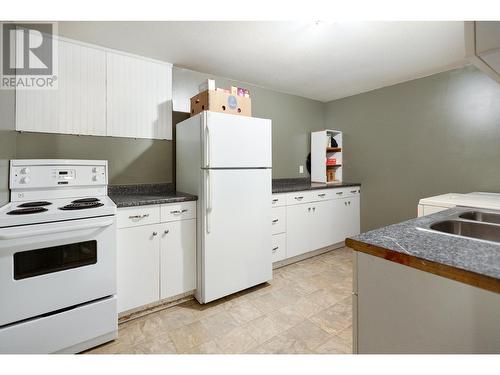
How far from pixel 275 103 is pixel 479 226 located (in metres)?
2.74

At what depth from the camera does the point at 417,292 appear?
753 millimetres

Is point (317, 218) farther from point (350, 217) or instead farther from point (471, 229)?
point (471, 229)

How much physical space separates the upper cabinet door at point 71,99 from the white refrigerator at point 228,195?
2.60ft

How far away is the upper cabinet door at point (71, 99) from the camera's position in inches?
76.7

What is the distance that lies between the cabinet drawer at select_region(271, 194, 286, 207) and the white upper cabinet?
131 centimetres

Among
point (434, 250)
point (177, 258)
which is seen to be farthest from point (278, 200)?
point (434, 250)

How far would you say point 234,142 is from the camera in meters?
2.06

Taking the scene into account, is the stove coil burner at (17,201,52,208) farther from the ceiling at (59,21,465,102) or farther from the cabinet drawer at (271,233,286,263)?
the cabinet drawer at (271,233,286,263)

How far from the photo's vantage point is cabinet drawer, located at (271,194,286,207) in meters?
2.60

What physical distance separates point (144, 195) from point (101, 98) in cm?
97

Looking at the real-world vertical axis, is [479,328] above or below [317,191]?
below

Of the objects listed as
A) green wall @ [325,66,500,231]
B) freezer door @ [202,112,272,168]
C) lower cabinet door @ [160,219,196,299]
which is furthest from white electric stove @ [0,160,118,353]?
green wall @ [325,66,500,231]
